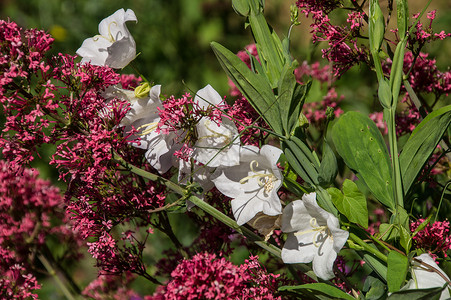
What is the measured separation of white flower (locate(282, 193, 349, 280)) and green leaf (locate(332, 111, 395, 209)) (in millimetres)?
74

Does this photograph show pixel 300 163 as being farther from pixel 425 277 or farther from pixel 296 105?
pixel 425 277

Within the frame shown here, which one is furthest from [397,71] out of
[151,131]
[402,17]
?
[151,131]

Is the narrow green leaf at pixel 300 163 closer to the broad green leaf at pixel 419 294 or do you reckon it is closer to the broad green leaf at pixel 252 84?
the broad green leaf at pixel 252 84

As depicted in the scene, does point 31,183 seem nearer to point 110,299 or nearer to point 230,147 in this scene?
point 110,299

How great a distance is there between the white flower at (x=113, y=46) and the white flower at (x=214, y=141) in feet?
0.36

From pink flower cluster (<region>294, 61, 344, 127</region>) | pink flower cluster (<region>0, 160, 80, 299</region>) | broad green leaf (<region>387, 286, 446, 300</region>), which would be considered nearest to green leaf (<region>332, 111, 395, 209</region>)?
broad green leaf (<region>387, 286, 446, 300</region>)

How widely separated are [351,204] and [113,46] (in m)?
0.35

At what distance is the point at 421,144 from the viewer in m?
0.59

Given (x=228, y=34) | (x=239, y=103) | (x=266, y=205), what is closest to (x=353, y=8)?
(x=239, y=103)

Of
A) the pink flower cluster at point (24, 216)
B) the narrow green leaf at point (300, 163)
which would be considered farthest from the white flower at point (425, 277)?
the pink flower cluster at point (24, 216)

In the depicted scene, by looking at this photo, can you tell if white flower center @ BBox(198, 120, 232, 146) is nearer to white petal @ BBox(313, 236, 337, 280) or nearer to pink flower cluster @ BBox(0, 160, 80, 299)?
white petal @ BBox(313, 236, 337, 280)

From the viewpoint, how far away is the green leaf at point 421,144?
0.57m

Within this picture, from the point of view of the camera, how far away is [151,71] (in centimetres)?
237

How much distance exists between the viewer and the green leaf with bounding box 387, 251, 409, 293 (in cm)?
52
